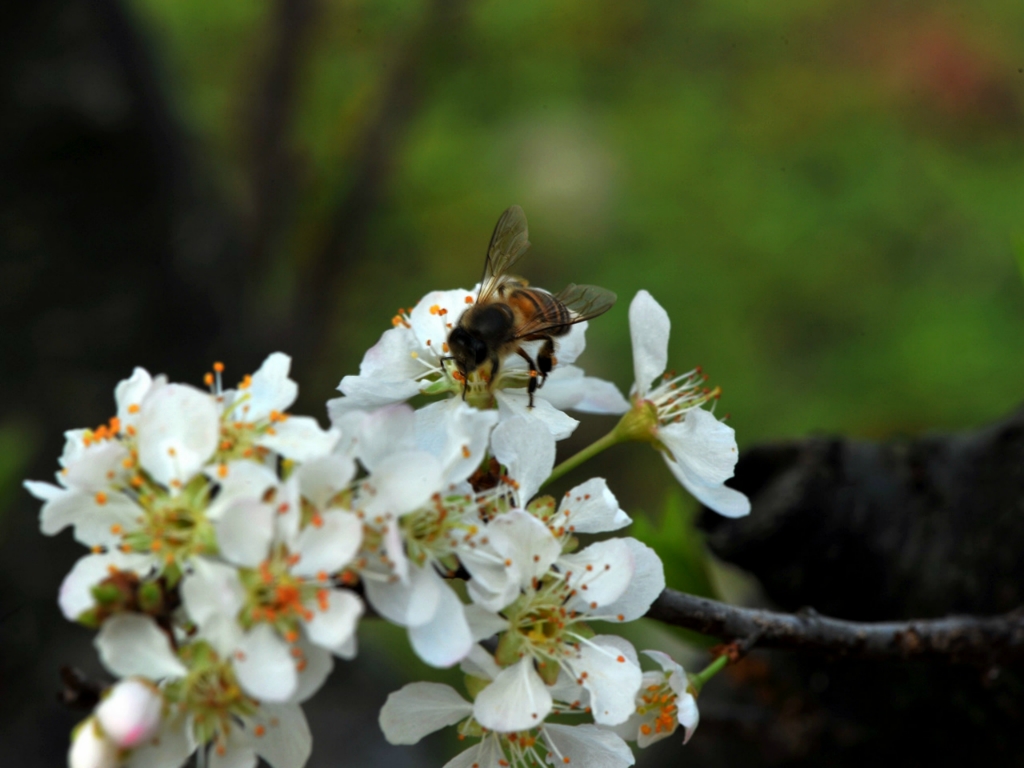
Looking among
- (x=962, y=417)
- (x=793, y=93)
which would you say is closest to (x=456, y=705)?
(x=962, y=417)

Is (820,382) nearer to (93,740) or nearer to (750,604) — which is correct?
(750,604)

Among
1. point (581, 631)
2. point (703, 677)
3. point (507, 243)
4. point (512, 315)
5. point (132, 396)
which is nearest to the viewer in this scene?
point (132, 396)

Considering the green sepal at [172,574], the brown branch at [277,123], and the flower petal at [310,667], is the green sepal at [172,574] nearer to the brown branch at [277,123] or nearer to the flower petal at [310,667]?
the flower petal at [310,667]

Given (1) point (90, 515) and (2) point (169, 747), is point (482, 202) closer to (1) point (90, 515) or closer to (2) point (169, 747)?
(1) point (90, 515)

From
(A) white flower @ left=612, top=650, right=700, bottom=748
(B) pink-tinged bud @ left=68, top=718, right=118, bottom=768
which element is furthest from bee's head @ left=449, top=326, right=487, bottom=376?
(B) pink-tinged bud @ left=68, top=718, right=118, bottom=768

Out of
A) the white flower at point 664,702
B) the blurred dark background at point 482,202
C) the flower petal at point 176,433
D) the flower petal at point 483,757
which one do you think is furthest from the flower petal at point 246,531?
the blurred dark background at point 482,202

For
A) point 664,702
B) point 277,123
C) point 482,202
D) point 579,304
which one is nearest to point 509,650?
point 664,702

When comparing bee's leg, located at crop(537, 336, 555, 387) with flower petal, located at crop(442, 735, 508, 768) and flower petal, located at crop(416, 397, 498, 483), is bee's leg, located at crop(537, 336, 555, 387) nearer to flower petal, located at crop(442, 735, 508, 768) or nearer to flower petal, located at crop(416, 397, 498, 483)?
flower petal, located at crop(416, 397, 498, 483)
